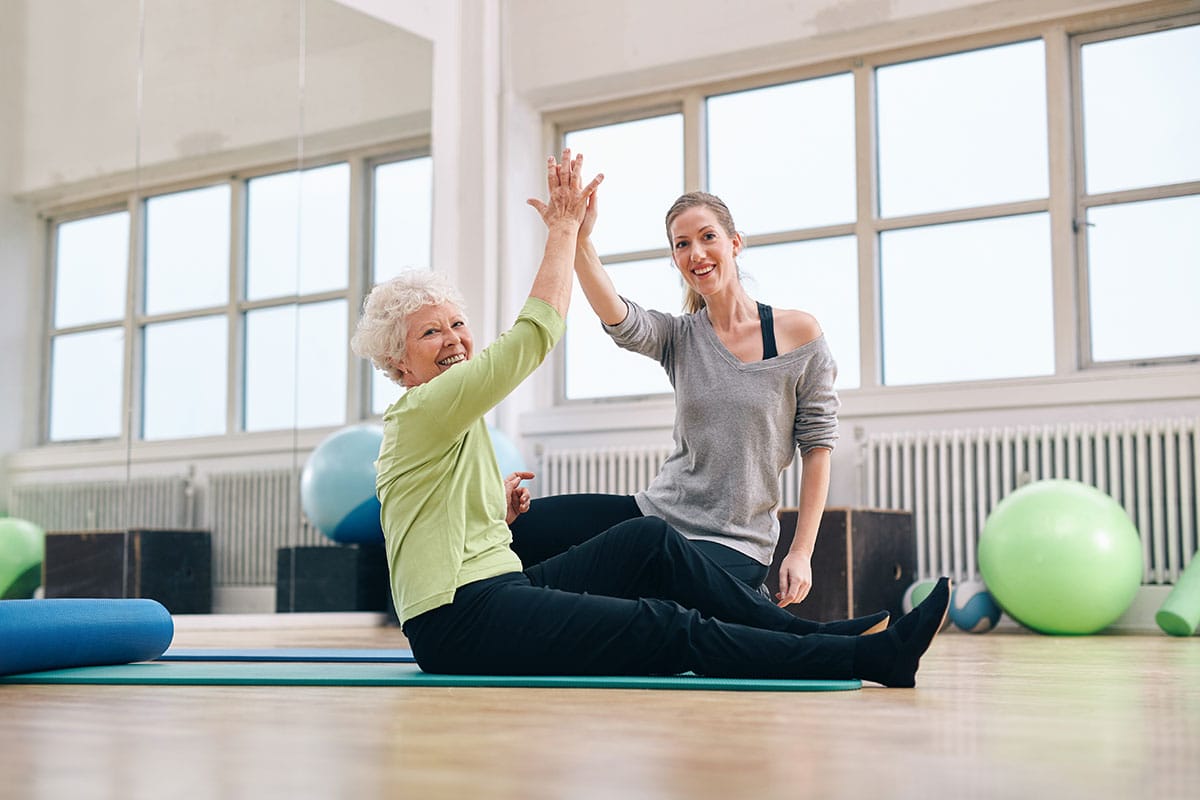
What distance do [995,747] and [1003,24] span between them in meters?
4.79

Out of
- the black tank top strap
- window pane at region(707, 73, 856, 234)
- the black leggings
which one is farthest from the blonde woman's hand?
window pane at region(707, 73, 856, 234)

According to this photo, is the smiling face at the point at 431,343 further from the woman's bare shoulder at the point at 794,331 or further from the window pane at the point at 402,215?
the window pane at the point at 402,215

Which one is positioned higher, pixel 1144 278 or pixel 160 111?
pixel 160 111

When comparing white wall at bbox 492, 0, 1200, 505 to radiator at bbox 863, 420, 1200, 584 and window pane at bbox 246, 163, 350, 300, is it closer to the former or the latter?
radiator at bbox 863, 420, 1200, 584

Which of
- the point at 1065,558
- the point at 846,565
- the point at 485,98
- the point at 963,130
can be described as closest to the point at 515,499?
the point at 846,565

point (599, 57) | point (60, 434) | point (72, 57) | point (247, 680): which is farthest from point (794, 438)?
point (599, 57)

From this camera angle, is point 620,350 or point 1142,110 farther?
point 620,350

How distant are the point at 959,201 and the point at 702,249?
3.32m

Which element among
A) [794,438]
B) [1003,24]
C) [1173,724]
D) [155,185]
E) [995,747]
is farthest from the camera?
[1003,24]

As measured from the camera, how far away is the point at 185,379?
5.37m

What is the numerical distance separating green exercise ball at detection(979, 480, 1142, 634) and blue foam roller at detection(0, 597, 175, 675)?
2.95 m

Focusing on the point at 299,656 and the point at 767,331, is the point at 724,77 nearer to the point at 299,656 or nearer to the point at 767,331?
the point at 767,331

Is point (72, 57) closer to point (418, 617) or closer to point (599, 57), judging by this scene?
point (599, 57)

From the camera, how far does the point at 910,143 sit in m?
6.03
